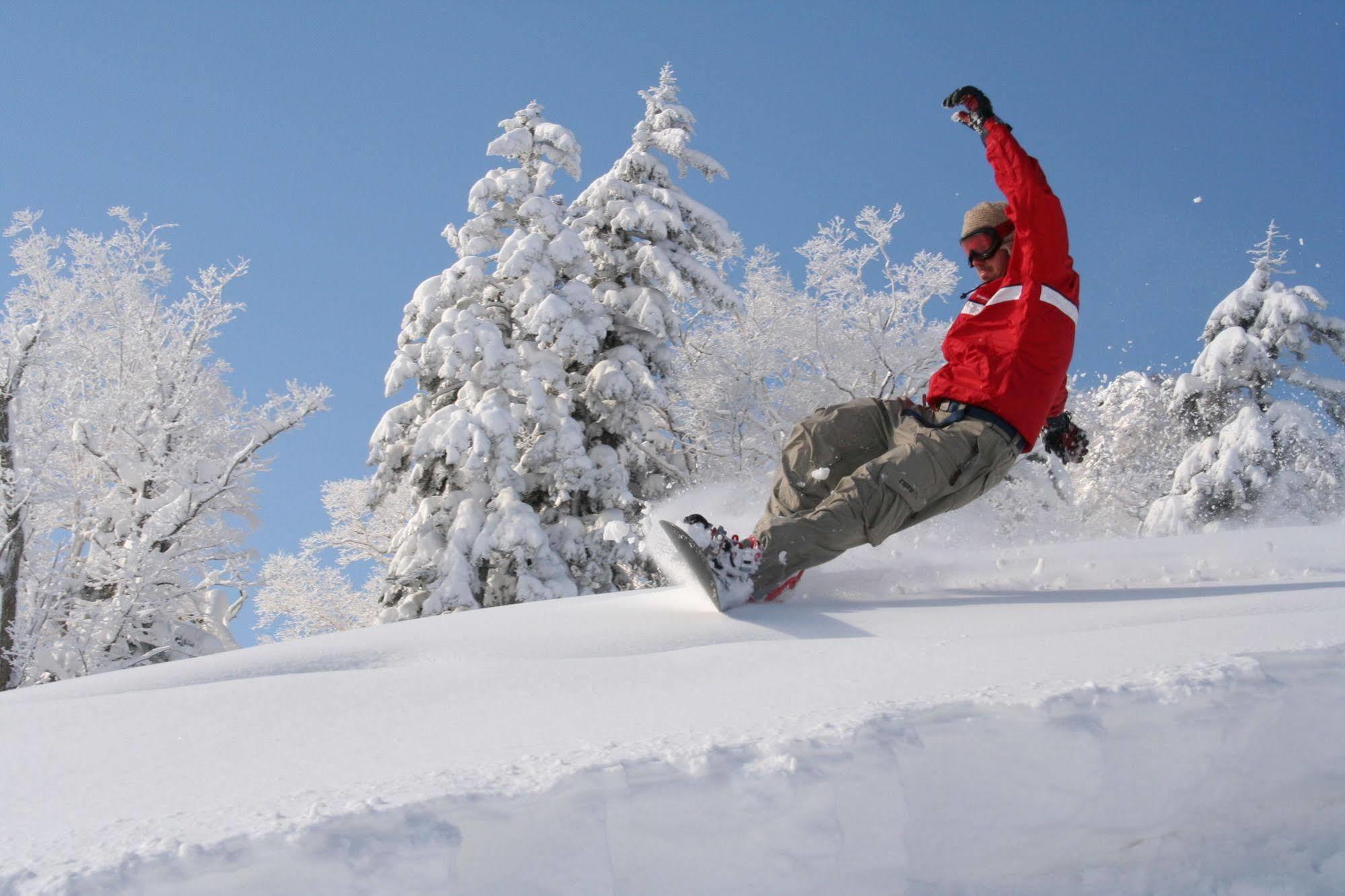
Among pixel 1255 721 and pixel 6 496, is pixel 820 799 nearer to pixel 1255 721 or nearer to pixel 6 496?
pixel 1255 721

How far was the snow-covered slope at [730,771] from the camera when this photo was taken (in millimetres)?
1411

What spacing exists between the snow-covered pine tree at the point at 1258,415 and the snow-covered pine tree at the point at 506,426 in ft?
35.6

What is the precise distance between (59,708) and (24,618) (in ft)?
36.3

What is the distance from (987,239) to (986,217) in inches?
4.5

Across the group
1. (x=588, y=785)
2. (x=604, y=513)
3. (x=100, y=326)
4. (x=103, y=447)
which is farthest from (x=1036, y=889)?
(x=100, y=326)

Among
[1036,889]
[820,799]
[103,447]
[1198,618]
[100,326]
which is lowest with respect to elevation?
Answer: [1036,889]

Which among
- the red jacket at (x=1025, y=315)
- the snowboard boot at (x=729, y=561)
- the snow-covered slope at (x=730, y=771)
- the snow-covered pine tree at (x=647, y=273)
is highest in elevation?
the snow-covered pine tree at (x=647, y=273)

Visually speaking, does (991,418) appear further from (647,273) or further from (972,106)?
(647,273)

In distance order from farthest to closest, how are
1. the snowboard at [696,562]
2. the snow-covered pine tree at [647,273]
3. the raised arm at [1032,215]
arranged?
the snow-covered pine tree at [647,273]
the raised arm at [1032,215]
the snowboard at [696,562]

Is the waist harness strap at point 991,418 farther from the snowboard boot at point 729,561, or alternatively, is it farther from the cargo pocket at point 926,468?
the snowboard boot at point 729,561

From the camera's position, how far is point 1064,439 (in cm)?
446

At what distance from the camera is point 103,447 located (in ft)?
44.4

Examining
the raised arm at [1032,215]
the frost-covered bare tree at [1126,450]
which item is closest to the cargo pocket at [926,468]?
the raised arm at [1032,215]

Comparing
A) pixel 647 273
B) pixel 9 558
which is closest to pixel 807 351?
pixel 647 273
